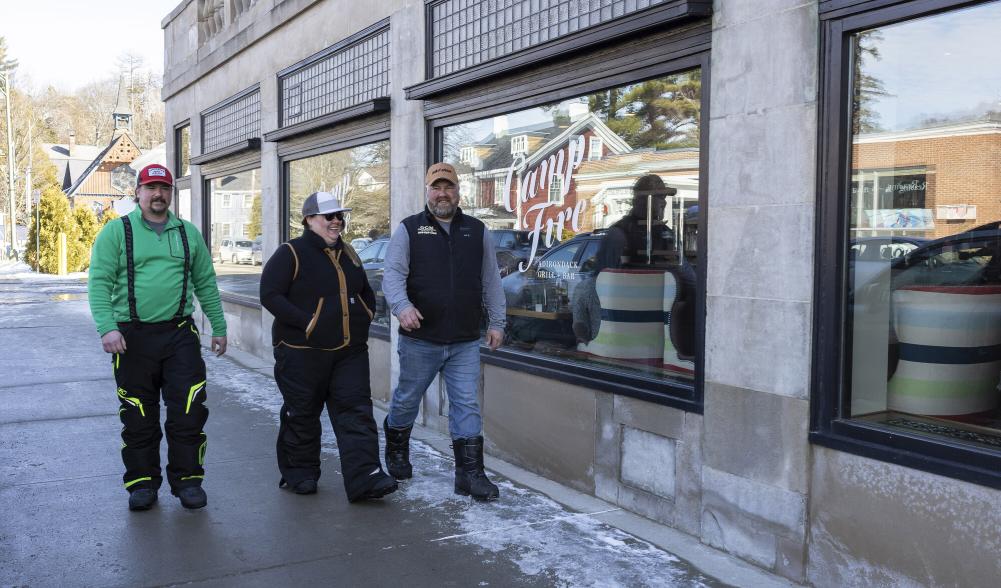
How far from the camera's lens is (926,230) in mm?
3885

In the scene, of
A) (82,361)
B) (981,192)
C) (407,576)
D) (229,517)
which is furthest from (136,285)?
(82,361)

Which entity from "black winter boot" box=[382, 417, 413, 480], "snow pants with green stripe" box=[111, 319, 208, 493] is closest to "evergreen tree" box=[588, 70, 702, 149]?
"black winter boot" box=[382, 417, 413, 480]

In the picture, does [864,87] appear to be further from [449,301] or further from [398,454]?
[398,454]

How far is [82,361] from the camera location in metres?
10.7

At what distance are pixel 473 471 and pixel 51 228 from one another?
33.6m

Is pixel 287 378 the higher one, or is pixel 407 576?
pixel 287 378

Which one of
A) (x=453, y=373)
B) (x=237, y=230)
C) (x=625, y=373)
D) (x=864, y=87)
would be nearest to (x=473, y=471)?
(x=453, y=373)

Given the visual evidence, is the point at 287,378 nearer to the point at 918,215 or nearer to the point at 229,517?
the point at 229,517

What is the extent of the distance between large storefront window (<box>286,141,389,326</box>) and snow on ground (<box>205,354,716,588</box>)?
2849mm

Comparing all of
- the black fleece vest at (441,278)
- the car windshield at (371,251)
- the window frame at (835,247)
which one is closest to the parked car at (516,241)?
the black fleece vest at (441,278)

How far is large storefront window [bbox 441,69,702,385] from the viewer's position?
16.8 ft

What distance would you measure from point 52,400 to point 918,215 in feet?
23.9

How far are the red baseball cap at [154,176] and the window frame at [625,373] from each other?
237 centimetres

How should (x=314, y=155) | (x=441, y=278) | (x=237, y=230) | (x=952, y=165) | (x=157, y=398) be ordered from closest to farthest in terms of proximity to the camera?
1. (x=952, y=165)
2. (x=157, y=398)
3. (x=441, y=278)
4. (x=314, y=155)
5. (x=237, y=230)
